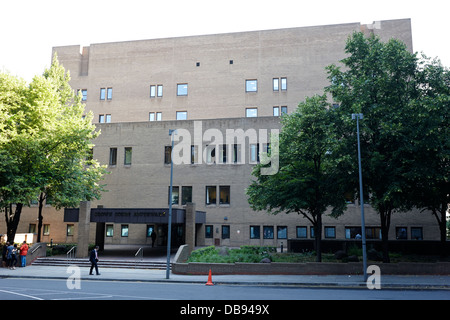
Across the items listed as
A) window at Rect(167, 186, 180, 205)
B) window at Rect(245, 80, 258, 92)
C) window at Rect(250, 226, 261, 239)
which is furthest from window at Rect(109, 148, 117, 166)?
window at Rect(245, 80, 258, 92)

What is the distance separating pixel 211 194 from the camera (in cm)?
4041

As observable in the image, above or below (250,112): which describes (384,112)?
below

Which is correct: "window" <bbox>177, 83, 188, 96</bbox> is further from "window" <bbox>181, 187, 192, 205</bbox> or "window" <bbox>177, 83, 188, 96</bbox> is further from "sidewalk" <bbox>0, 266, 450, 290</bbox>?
"sidewalk" <bbox>0, 266, 450, 290</bbox>

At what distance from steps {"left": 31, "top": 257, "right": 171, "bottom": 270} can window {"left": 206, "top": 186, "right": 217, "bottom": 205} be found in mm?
14521

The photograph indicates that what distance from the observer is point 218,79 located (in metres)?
48.7

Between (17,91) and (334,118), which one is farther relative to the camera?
(17,91)

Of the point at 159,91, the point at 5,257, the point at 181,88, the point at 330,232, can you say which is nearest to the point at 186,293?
the point at 5,257

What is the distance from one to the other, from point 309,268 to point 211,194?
1982cm

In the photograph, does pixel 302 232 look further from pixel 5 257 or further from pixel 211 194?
pixel 5 257

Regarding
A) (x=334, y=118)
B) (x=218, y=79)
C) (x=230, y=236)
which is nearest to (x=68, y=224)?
(x=230, y=236)

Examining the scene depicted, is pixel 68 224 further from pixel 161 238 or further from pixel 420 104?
pixel 420 104

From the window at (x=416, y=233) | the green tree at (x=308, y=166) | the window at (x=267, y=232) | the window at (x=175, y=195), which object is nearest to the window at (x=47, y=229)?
the window at (x=175, y=195)

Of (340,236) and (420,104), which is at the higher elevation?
(420,104)

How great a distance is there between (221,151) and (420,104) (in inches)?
916
